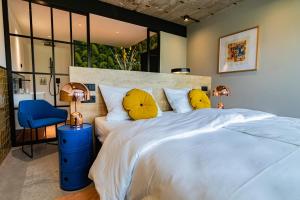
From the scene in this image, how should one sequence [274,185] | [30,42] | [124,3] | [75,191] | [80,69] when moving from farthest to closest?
[124,3]
[30,42]
[80,69]
[75,191]
[274,185]

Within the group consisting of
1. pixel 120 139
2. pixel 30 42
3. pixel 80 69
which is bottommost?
pixel 120 139

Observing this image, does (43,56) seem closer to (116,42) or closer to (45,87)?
(45,87)

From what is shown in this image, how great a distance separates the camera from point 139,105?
1.94 meters

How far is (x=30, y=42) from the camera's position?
2789 millimetres

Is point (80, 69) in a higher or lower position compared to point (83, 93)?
higher

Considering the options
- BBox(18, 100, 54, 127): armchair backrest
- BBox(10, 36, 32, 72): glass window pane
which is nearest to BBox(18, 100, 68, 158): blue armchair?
BBox(18, 100, 54, 127): armchair backrest

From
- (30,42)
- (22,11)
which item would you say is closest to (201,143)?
(30,42)

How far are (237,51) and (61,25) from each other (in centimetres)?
337

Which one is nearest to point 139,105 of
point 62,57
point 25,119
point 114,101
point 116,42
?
point 114,101

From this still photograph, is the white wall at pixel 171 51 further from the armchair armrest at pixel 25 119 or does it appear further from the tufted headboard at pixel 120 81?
the armchair armrest at pixel 25 119

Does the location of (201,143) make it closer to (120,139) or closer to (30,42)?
(120,139)

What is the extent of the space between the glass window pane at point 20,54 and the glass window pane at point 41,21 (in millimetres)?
235

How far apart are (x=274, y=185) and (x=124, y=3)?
3706mm

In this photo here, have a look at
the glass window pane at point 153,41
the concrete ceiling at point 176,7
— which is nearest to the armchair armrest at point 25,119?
the concrete ceiling at point 176,7
